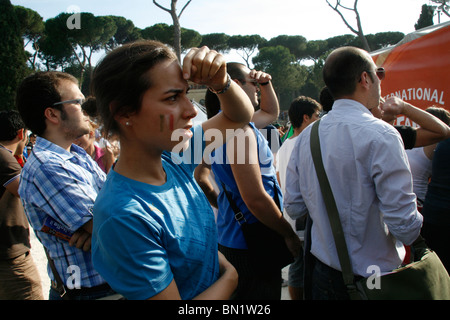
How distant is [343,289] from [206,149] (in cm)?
109

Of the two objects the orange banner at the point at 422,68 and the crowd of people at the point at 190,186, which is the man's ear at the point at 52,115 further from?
the orange banner at the point at 422,68

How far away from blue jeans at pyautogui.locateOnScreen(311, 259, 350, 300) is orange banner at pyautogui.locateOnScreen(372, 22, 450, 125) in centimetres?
274

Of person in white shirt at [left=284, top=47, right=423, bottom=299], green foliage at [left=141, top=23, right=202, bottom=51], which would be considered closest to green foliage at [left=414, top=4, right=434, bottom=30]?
green foliage at [left=141, top=23, right=202, bottom=51]

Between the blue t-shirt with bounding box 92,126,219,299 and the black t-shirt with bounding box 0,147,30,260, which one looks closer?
the blue t-shirt with bounding box 92,126,219,299

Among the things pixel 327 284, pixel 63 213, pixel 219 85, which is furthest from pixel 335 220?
pixel 63 213

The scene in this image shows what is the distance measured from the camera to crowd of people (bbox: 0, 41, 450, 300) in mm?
1043

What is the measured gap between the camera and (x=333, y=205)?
1.73 metres

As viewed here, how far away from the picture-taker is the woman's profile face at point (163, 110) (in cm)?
108

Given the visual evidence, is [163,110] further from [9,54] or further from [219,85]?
[9,54]

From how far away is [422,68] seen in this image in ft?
12.5

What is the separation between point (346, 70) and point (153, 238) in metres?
1.53

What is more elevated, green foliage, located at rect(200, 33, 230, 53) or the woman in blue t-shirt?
green foliage, located at rect(200, 33, 230, 53)

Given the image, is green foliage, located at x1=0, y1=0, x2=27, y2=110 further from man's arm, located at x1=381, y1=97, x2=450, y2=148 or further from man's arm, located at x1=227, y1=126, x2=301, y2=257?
man's arm, located at x1=381, y1=97, x2=450, y2=148

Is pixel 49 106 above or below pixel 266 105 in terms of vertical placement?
above
